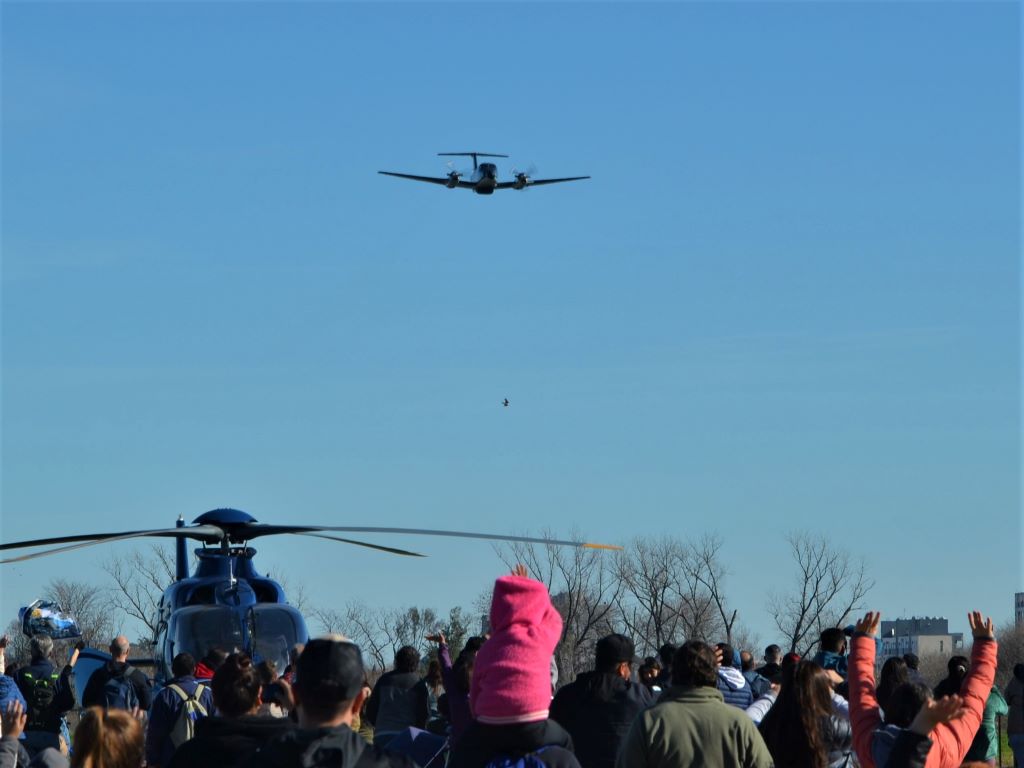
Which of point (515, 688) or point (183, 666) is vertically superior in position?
point (515, 688)

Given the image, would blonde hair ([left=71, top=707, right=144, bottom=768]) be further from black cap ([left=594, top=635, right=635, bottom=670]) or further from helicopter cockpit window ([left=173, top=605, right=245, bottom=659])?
helicopter cockpit window ([left=173, top=605, right=245, bottom=659])

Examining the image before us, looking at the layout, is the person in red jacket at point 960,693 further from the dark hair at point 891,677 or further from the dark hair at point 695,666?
the dark hair at point 891,677

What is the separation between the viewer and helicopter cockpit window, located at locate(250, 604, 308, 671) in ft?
57.4

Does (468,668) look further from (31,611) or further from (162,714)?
(31,611)

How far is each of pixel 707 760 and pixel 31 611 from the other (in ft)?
49.1

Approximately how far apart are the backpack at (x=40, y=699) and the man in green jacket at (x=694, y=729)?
9.44 meters

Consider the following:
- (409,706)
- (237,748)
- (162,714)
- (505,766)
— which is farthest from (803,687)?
(409,706)

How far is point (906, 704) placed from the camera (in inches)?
301

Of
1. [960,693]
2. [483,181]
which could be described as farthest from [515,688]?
[483,181]

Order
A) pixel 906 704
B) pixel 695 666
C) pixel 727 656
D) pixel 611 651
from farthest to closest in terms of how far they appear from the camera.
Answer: pixel 727 656
pixel 611 651
pixel 695 666
pixel 906 704

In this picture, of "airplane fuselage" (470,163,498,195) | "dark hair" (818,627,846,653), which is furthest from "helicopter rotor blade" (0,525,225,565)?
"airplane fuselage" (470,163,498,195)

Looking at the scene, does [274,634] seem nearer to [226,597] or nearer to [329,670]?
[226,597]

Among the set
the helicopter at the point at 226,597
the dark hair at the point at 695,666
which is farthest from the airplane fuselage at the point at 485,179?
the dark hair at the point at 695,666

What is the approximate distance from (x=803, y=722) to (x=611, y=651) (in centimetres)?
204
